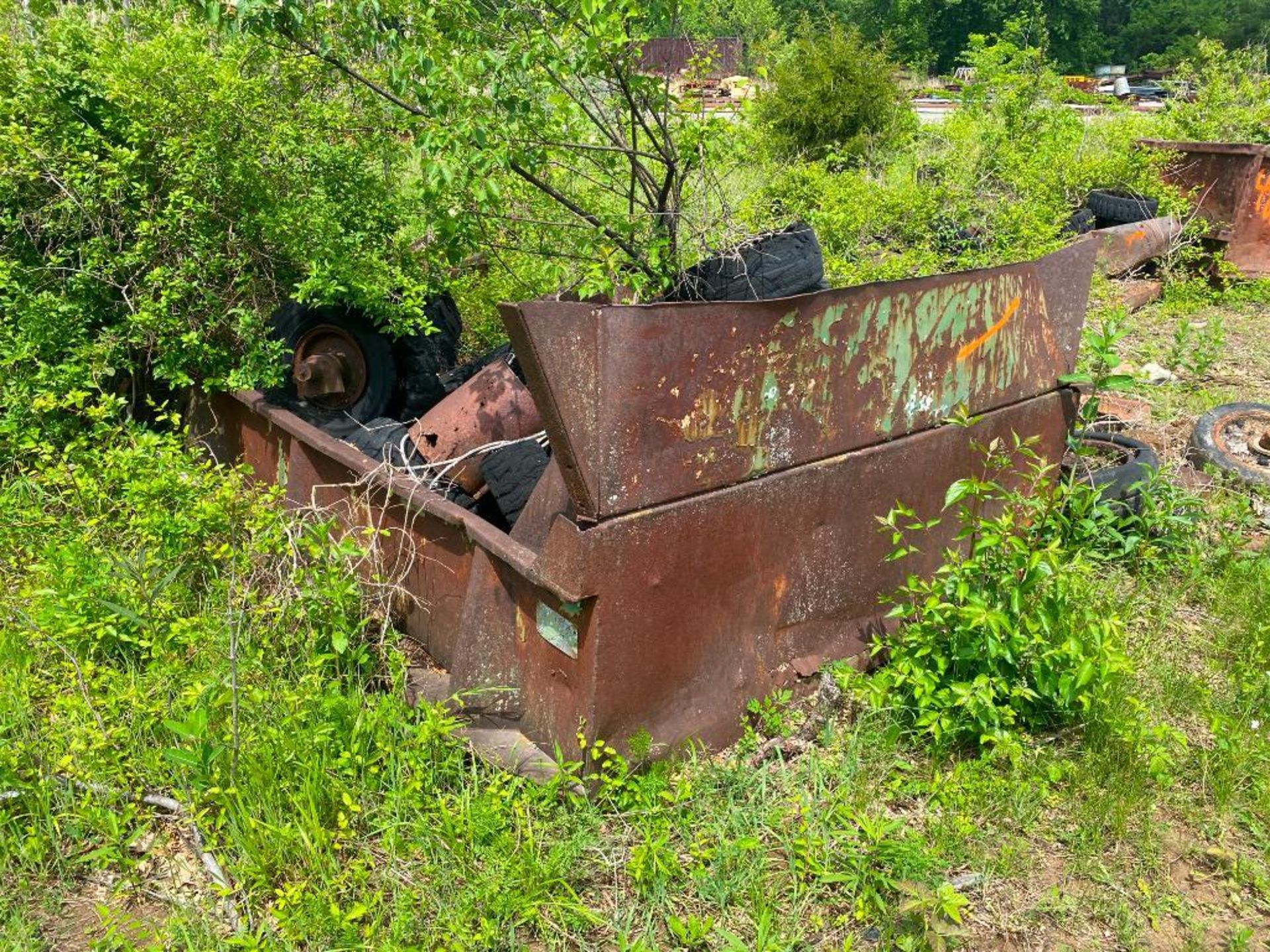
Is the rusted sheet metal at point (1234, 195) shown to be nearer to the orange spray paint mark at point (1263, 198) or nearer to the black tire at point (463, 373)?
the orange spray paint mark at point (1263, 198)

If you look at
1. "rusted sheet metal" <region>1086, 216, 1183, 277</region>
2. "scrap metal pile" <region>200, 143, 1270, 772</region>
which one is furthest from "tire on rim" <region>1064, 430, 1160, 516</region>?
"rusted sheet metal" <region>1086, 216, 1183, 277</region>

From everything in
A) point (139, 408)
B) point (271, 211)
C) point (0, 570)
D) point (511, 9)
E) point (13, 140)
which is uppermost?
point (511, 9)

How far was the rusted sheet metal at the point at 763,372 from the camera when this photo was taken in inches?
90.7

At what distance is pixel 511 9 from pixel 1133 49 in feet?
237

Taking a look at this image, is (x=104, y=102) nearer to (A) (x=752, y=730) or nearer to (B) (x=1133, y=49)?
(A) (x=752, y=730)

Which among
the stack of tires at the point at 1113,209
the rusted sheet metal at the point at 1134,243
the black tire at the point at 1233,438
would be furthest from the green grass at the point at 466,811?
the stack of tires at the point at 1113,209

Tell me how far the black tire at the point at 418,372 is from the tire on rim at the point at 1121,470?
267 centimetres

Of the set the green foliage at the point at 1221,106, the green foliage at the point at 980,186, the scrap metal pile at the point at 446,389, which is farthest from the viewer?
the green foliage at the point at 1221,106

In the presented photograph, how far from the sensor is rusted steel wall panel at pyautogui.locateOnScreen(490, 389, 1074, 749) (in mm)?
2523

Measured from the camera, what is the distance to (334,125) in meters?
4.34

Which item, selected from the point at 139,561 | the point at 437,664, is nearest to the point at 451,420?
the point at 437,664

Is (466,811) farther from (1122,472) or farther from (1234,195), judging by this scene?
(1234,195)

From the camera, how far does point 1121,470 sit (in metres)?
4.25

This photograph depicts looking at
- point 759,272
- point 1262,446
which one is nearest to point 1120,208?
point 1262,446
